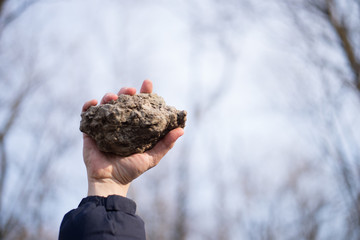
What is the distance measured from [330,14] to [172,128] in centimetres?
472

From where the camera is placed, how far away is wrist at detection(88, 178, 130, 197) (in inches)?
98.5

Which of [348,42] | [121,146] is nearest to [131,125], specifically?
[121,146]

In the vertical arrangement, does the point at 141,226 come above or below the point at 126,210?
below

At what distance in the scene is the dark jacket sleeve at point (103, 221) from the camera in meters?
2.05

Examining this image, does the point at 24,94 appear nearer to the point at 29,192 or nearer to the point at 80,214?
the point at 29,192

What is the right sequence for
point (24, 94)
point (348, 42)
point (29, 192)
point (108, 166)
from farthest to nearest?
point (29, 192), point (24, 94), point (348, 42), point (108, 166)

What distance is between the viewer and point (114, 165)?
271 cm

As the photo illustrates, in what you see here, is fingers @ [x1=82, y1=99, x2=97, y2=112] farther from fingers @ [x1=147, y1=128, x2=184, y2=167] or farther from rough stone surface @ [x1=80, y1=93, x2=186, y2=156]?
fingers @ [x1=147, y1=128, x2=184, y2=167]

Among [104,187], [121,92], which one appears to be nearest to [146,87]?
[121,92]

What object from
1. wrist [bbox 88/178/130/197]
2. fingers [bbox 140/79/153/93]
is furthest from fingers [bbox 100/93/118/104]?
wrist [bbox 88/178/130/197]

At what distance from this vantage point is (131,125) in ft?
9.59

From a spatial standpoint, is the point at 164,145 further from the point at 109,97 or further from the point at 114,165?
the point at 109,97

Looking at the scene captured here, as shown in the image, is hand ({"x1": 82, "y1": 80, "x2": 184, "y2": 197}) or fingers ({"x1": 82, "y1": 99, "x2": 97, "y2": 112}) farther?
fingers ({"x1": 82, "y1": 99, "x2": 97, "y2": 112})

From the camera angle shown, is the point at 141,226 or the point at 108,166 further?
the point at 108,166
